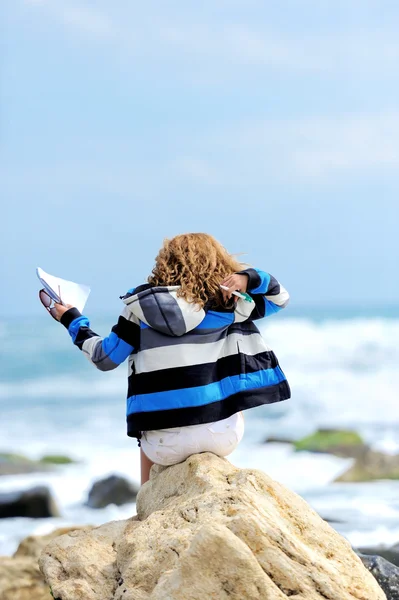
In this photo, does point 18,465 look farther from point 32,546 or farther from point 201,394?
point 201,394

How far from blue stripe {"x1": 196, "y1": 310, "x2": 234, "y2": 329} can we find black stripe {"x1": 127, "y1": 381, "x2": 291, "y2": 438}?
375mm

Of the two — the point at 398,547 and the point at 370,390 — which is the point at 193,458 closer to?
the point at 398,547

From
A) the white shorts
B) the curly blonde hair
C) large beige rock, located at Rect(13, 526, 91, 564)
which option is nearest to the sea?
large beige rock, located at Rect(13, 526, 91, 564)

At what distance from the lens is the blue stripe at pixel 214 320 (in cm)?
429

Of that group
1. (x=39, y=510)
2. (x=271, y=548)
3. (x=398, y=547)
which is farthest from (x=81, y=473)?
(x=271, y=548)

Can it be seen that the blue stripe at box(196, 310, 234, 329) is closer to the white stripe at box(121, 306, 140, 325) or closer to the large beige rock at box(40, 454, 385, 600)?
the white stripe at box(121, 306, 140, 325)

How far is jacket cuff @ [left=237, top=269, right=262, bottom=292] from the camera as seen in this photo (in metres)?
4.30

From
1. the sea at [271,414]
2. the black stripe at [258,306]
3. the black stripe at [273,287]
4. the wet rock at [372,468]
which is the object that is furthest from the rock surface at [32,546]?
the wet rock at [372,468]

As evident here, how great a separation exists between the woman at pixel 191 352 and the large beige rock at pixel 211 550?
0.18m

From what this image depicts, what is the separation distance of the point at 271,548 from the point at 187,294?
1433 millimetres

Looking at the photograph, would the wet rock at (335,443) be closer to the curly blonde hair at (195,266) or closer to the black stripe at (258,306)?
the black stripe at (258,306)

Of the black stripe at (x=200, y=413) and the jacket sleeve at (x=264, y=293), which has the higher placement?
the jacket sleeve at (x=264, y=293)

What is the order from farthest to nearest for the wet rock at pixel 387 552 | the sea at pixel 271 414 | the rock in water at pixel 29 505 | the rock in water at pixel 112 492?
the rock in water at pixel 112 492
the sea at pixel 271 414
the rock in water at pixel 29 505
the wet rock at pixel 387 552

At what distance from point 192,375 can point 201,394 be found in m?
0.11
